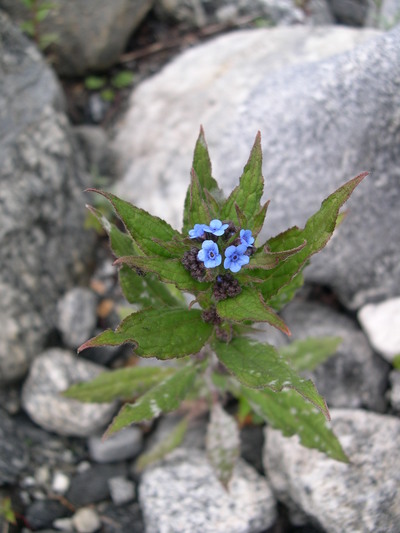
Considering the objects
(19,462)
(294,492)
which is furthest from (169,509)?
(19,462)

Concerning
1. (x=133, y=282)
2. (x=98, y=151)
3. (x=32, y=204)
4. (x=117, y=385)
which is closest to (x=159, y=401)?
(x=117, y=385)

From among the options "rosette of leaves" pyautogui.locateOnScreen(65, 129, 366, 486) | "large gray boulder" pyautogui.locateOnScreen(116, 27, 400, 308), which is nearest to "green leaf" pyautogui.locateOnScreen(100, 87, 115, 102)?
"large gray boulder" pyautogui.locateOnScreen(116, 27, 400, 308)

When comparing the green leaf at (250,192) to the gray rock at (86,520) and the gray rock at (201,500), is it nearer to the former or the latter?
the gray rock at (201,500)

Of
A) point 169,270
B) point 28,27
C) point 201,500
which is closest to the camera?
point 169,270

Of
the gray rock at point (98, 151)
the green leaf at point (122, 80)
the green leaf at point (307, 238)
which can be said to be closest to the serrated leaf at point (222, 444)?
the green leaf at point (307, 238)

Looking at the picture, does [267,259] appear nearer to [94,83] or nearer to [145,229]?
[145,229]

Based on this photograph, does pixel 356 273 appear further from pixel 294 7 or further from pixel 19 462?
pixel 294 7
